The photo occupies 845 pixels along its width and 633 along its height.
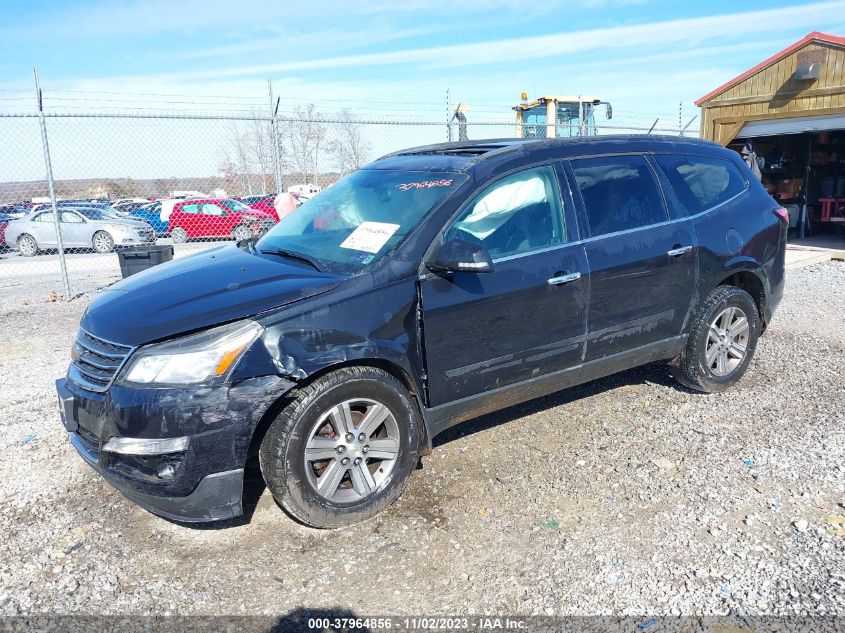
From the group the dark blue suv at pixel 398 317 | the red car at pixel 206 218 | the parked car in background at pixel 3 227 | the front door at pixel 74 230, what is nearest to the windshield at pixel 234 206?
the red car at pixel 206 218

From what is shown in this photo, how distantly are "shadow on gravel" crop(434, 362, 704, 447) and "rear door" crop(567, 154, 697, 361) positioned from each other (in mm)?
775

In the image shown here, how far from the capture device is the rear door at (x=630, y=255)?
405 cm

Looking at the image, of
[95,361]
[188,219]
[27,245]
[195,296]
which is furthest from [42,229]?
[195,296]

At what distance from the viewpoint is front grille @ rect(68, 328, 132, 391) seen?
9.98 ft

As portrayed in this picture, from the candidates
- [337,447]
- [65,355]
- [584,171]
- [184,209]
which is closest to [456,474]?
[337,447]

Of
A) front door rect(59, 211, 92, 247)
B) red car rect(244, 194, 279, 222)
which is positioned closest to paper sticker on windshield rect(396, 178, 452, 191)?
red car rect(244, 194, 279, 222)

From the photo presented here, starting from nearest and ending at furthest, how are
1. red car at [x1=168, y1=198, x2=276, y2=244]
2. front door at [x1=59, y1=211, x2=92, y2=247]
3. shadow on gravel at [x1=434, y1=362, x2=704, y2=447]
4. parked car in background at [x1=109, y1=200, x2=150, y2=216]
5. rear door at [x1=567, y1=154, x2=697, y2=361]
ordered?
rear door at [x1=567, y1=154, x2=697, y2=361]
shadow on gravel at [x1=434, y1=362, x2=704, y2=447]
front door at [x1=59, y1=211, x2=92, y2=247]
red car at [x1=168, y1=198, x2=276, y2=244]
parked car in background at [x1=109, y1=200, x2=150, y2=216]

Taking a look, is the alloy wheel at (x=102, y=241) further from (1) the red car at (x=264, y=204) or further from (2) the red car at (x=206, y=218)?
(1) the red car at (x=264, y=204)

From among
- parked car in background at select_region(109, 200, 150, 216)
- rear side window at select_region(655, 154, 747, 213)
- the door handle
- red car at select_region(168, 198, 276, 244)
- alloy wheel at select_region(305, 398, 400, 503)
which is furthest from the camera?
parked car in background at select_region(109, 200, 150, 216)

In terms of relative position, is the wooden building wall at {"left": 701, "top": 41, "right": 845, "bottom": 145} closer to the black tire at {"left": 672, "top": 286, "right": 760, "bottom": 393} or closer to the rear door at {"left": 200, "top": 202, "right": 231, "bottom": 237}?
the black tire at {"left": 672, "top": 286, "right": 760, "bottom": 393}

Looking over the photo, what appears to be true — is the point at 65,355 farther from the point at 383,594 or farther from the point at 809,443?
the point at 809,443

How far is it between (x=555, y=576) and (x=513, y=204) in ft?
6.65

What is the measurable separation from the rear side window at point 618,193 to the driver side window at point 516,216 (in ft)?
0.83

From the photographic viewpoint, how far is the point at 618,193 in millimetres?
4238
